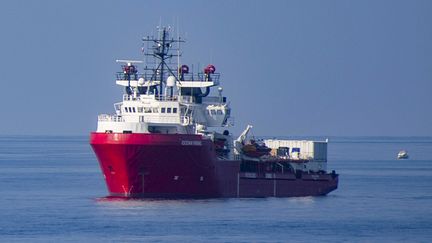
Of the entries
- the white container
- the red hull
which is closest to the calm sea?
the red hull

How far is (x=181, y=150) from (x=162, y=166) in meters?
1.36

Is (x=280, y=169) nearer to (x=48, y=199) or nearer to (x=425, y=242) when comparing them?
(x=48, y=199)

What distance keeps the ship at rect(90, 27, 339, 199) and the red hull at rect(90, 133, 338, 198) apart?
2.1 inches

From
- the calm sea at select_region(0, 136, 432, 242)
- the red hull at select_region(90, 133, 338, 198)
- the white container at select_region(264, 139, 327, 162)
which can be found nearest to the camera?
the calm sea at select_region(0, 136, 432, 242)

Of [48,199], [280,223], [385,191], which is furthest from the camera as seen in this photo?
[385,191]

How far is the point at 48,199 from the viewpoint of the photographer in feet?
314

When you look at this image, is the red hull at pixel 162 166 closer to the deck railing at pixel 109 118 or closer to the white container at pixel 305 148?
the deck railing at pixel 109 118

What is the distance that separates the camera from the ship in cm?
8581

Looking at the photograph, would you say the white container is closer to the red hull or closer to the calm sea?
the calm sea

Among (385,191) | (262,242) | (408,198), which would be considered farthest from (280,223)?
(385,191)

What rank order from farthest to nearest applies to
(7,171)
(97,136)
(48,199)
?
1. (7,171)
2. (48,199)
3. (97,136)

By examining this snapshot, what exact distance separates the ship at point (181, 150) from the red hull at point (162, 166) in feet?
0.18

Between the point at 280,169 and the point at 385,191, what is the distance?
49.2 feet

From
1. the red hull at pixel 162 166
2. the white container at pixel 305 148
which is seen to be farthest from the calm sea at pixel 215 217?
the white container at pixel 305 148
